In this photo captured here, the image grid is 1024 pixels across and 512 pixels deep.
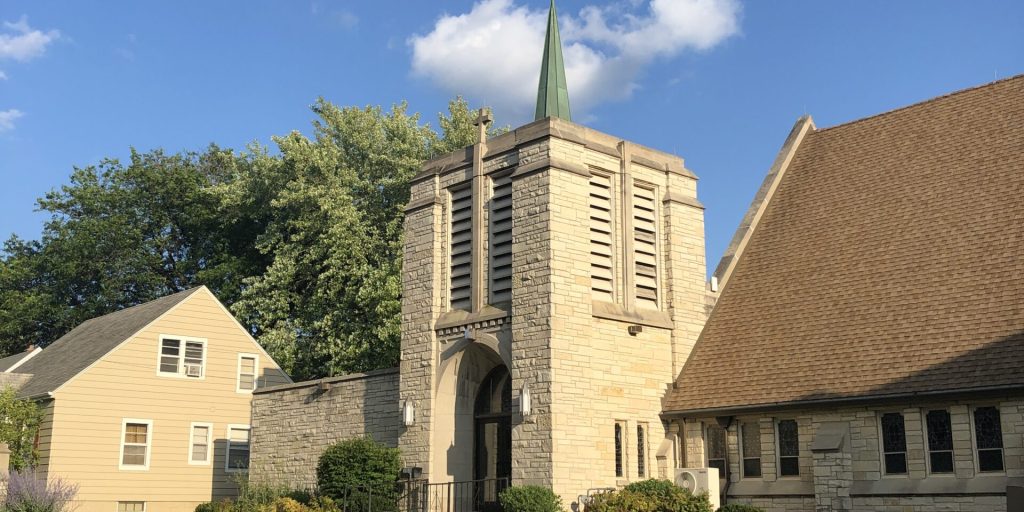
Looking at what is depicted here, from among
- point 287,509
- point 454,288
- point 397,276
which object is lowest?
point 287,509

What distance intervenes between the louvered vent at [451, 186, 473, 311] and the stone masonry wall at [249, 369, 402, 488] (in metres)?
2.93

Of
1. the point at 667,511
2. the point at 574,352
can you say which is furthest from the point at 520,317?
the point at 667,511

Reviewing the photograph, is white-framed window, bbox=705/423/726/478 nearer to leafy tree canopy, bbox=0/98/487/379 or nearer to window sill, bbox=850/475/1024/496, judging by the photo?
window sill, bbox=850/475/1024/496

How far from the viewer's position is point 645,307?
2217 centimetres

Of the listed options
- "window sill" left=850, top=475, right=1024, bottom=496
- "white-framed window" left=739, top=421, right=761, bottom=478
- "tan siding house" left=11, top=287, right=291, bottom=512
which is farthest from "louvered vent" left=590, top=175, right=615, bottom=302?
"tan siding house" left=11, top=287, right=291, bottom=512

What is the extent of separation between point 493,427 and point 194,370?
1434 cm

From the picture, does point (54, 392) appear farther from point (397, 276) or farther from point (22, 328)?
point (22, 328)

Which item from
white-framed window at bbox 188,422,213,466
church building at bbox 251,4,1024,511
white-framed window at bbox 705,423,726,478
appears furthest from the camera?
white-framed window at bbox 188,422,213,466

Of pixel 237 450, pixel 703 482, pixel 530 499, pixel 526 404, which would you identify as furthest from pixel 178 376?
pixel 703 482

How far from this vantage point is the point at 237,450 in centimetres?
3369

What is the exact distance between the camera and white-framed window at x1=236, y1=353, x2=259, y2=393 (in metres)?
34.3

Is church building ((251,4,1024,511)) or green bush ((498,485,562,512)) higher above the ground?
church building ((251,4,1024,511))

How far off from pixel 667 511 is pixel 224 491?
18969 millimetres

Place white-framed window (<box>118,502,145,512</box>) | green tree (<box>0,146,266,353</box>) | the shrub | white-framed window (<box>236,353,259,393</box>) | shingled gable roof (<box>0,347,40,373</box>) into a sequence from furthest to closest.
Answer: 1. green tree (<box>0,146,266,353</box>)
2. shingled gable roof (<box>0,347,40,373</box>)
3. white-framed window (<box>236,353,259,393</box>)
4. white-framed window (<box>118,502,145,512</box>)
5. the shrub
